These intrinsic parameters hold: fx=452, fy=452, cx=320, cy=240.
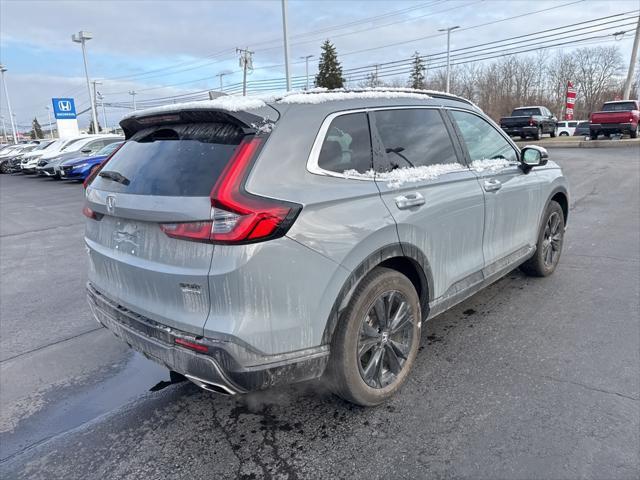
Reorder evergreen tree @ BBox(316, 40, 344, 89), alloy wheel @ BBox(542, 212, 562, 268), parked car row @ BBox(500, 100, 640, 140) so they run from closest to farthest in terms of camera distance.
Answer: alloy wheel @ BBox(542, 212, 562, 268) < parked car row @ BBox(500, 100, 640, 140) < evergreen tree @ BBox(316, 40, 344, 89)

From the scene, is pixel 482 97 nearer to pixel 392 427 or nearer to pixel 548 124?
pixel 548 124

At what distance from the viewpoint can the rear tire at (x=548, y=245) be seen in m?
4.67

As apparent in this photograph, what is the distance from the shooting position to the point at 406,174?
9.43ft

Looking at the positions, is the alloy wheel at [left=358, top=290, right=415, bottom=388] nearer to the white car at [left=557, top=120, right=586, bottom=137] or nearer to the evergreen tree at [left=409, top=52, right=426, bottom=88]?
the white car at [left=557, top=120, right=586, bottom=137]

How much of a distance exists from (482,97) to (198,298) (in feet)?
214

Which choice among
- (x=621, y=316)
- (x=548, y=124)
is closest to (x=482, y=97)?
(x=548, y=124)

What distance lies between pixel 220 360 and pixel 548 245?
4073mm

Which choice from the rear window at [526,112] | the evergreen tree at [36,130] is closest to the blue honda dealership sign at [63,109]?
the rear window at [526,112]

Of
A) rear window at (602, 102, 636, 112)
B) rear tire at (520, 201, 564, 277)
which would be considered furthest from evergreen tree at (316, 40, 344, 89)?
rear tire at (520, 201, 564, 277)

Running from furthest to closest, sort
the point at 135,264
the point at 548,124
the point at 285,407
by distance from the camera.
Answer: the point at 548,124, the point at 285,407, the point at 135,264

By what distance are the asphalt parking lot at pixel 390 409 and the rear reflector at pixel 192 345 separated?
69 centimetres

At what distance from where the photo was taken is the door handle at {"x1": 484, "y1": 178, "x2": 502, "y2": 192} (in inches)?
140

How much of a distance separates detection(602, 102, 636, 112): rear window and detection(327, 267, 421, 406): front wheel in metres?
23.6

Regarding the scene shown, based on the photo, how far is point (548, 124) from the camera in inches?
1037
